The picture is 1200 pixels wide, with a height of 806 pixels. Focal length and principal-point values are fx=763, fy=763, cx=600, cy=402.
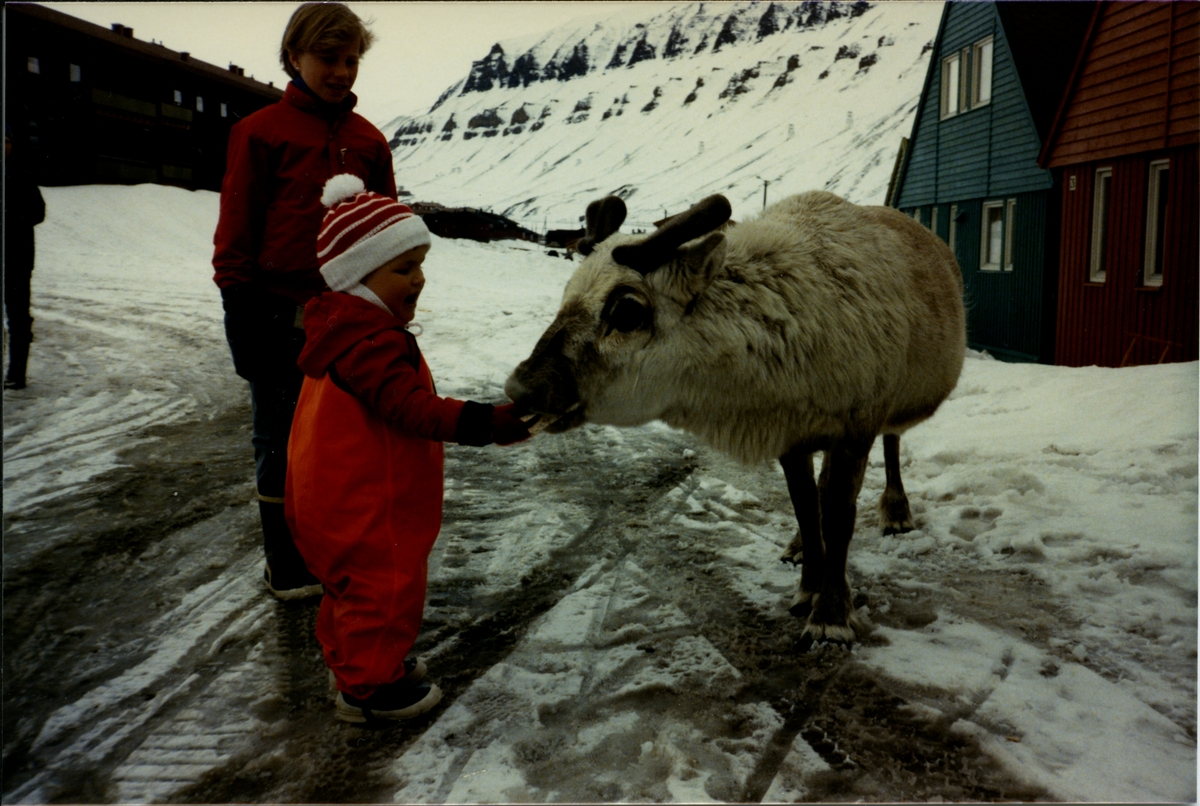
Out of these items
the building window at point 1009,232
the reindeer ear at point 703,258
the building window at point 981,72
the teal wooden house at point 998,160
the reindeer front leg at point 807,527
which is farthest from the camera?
the building window at point 1009,232

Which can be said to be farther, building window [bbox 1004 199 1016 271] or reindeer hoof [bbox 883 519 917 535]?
building window [bbox 1004 199 1016 271]

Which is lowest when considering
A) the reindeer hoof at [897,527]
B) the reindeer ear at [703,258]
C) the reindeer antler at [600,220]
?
the reindeer hoof at [897,527]

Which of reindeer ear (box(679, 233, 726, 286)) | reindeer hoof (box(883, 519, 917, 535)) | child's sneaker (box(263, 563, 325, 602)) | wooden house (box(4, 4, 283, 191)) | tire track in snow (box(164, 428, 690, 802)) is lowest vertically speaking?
reindeer hoof (box(883, 519, 917, 535))

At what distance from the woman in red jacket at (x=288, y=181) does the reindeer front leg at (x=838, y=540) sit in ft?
7.06

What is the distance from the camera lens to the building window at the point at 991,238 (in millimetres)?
11820

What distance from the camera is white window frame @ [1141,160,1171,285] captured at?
664 centimetres

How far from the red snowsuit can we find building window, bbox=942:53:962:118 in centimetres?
1233

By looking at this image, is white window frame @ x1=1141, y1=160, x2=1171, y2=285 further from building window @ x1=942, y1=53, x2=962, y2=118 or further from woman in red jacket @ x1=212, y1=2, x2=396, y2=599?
woman in red jacket @ x1=212, y1=2, x2=396, y2=599

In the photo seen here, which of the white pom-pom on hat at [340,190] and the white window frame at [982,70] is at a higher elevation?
the white window frame at [982,70]

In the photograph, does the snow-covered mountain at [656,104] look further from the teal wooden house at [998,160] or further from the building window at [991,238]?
the building window at [991,238]

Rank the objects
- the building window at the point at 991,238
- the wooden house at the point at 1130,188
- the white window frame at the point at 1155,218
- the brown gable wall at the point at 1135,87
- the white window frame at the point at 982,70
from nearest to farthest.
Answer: the brown gable wall at the point at 1135,87 < the wooden house at the point at 1130,188 < the white window frame at the point at 1155,218 < the white window frame at the point at 982,70 < the building window at the point at 991,238

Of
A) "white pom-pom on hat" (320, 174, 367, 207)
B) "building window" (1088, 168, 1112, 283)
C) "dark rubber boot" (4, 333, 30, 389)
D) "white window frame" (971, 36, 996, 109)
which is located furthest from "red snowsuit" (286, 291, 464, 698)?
"white window frame" (971, 36, 996, 109)

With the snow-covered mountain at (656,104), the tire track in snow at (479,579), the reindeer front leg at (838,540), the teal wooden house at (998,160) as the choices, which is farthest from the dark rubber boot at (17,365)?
the teal wooden house at (998,160)

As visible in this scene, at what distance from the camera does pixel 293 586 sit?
3.18 meters
